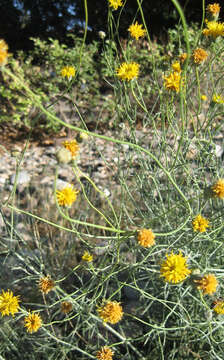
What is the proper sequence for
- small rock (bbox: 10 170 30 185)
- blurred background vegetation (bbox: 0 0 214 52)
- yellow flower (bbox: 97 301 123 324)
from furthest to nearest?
blurred background vegetation (bbox: 0 0 214 52), small rock (bbox: 10 170 30 185), yellow flower (bbox: 97 301 123 324)

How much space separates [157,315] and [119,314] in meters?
0.42

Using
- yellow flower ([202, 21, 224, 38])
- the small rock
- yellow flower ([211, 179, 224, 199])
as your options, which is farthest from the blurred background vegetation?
yellow flower ([211, 179, 224, 199])

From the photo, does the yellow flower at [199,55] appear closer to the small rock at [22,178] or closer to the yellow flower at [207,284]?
the yellow flower at [207,284]

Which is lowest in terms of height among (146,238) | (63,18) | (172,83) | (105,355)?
(105,355)

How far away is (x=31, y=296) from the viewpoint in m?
1.52

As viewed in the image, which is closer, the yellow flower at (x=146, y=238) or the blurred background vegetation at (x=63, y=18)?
the yellow flower at (x=146, y=238)

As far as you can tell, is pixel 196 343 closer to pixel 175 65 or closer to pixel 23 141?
pixel 175 65

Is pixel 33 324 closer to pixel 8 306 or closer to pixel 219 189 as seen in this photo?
pixel 8 306

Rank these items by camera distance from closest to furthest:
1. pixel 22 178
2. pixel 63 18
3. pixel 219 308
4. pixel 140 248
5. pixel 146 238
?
pixel 146 238, pixel 219 308, pixel 140 248, pixel 22 178, pixel 63 18

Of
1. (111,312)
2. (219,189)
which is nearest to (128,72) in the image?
(219,189)

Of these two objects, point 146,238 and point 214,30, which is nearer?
point 146,238

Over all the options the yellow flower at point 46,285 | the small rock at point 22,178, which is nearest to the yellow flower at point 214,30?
the yellow flower at point 46,285

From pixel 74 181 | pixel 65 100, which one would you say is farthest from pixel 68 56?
pixel 74 181

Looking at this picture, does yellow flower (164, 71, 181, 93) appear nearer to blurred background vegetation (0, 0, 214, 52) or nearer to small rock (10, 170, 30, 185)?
small rock (10, 170, 30, 185)
